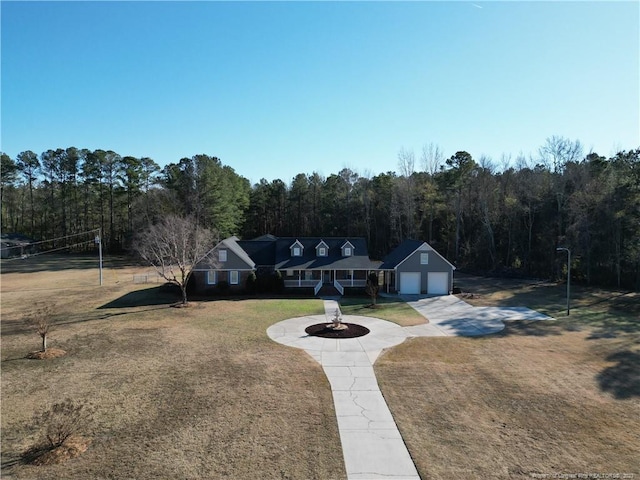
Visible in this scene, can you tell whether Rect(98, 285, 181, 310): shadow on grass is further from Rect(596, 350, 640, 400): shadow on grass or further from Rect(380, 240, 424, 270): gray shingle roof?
Rect(596, 350, 640, 400): shadow on grass

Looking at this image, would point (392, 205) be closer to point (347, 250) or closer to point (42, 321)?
point (347, 250)

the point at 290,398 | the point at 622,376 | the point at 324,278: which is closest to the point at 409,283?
the point at 324,278

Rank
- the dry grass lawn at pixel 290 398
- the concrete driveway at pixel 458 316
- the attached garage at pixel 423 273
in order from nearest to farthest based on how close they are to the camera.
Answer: the dry grass lawn at pixel 290 398 < the concrete driveway at pixel 458 316 < the attached garage at pixel 423 273

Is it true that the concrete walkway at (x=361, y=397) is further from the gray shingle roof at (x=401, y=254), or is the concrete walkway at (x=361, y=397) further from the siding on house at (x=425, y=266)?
the gray shingle roof at (x=401, y=254)

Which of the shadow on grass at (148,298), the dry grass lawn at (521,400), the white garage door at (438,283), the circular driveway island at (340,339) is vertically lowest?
the dry grass lawn at (521,400)

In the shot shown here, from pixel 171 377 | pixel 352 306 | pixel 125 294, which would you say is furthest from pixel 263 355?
pixel 125 294

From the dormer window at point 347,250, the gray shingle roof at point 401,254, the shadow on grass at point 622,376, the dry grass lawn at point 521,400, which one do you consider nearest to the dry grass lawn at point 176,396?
the dry grass lawn at point 521,400
